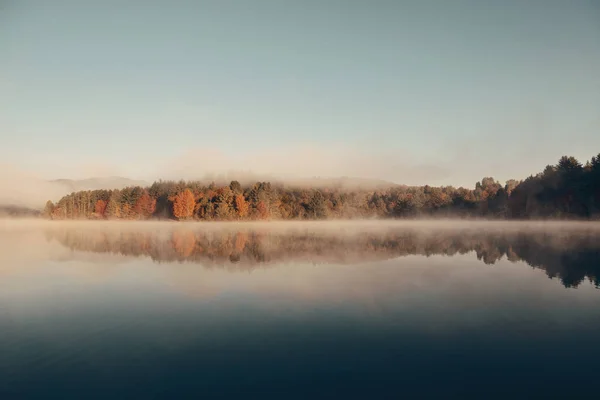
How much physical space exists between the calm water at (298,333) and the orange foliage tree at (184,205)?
117 meters

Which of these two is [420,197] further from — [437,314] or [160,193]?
[437,314]

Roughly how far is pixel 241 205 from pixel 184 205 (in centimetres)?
2287

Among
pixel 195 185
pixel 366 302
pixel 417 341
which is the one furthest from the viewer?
pixel 195 185

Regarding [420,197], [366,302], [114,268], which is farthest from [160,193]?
[366,302]

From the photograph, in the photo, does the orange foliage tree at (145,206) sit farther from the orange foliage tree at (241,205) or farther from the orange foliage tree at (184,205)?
the orange foliage tree at (241,205)

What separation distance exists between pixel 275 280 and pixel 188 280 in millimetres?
5785

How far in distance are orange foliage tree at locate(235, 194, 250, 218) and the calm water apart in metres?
111

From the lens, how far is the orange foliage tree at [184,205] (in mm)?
143250

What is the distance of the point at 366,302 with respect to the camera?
61.5ft

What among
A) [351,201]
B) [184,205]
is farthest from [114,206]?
[351,201]

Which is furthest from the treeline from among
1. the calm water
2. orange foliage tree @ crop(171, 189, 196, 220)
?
the calm water

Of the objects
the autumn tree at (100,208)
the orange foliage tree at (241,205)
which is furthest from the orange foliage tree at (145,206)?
the orange foliage tree at (241,205)

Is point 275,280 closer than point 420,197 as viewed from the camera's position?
Yes

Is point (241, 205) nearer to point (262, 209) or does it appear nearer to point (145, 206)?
point (262, 209)
